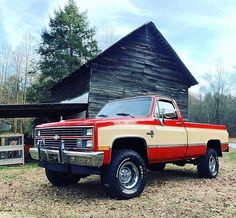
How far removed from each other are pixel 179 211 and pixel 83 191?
2.65 meters

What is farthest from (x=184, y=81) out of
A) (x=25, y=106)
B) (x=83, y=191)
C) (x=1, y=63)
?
(x=1, y=63)

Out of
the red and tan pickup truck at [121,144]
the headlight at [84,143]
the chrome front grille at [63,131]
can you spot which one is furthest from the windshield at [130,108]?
the headlight at [84,143]

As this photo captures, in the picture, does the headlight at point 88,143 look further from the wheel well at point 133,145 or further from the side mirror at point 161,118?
the side mirror at point 161,118

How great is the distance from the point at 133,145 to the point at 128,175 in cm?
73

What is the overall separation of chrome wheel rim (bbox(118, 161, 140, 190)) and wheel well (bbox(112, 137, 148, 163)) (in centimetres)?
41

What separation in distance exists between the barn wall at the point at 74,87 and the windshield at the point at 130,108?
980 centimetres

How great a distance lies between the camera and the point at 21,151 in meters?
14.5

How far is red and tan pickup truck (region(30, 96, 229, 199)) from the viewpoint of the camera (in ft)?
20.7

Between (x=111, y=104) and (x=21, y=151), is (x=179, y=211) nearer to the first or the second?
(x=111, y=104)

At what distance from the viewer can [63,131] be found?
686cm

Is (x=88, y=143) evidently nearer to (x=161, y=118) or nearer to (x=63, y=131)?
(x=63, y=131)

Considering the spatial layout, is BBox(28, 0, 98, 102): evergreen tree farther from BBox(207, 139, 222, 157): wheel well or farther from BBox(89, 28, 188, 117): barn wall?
BBox(207, 139, 222, 157): wheel well

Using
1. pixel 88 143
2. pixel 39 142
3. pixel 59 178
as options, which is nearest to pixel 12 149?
pixel 59 178

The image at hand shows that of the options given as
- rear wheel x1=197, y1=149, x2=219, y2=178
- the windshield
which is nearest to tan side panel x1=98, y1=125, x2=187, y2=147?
the windshield
